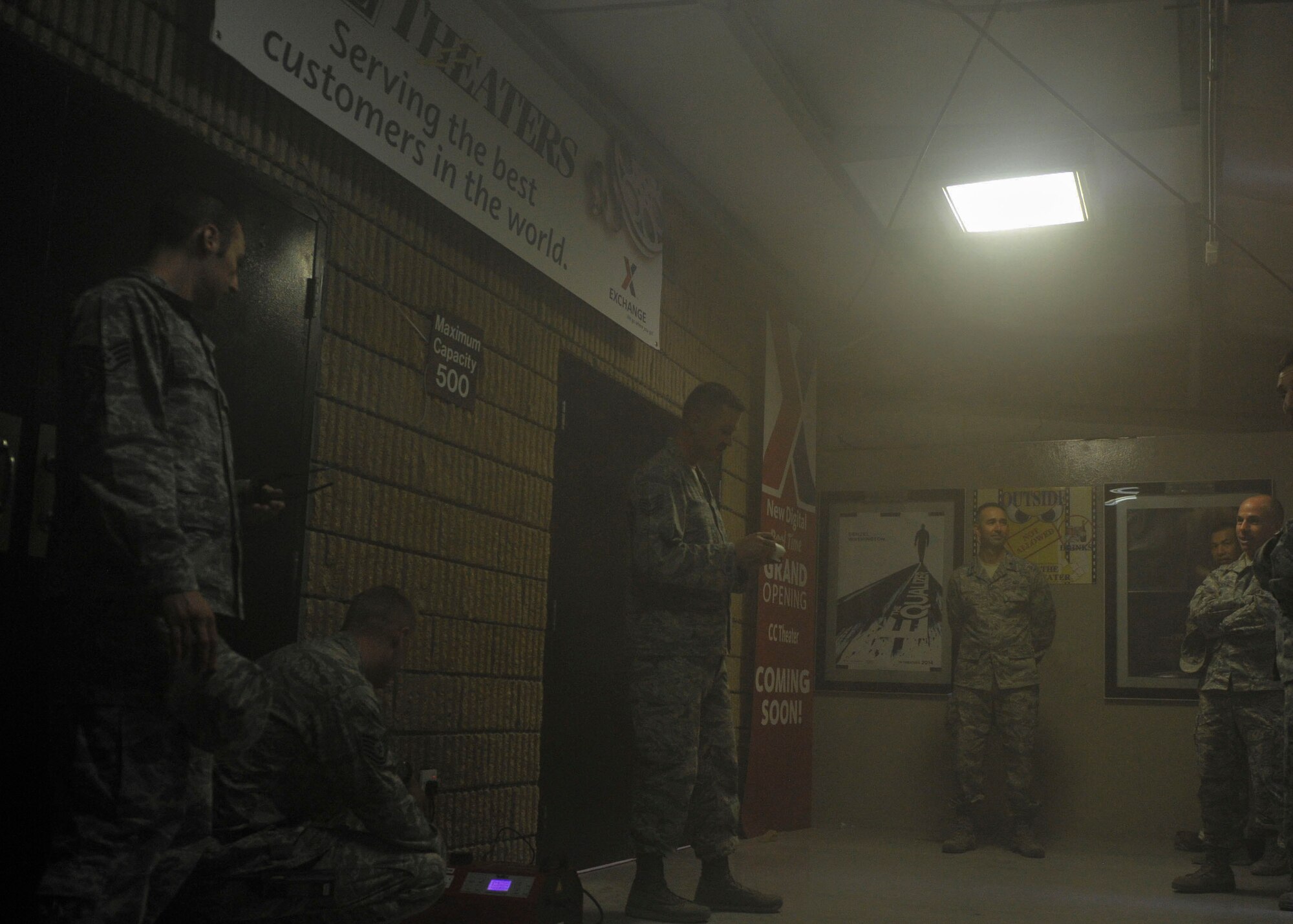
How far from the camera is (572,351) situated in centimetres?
442

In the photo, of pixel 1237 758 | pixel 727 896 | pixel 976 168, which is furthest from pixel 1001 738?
pixel 727 896

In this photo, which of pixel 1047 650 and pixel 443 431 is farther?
pixel 1047 650

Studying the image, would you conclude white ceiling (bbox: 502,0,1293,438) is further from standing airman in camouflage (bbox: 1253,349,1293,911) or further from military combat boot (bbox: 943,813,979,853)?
military combat boot (bbox: 943,813,979,853)

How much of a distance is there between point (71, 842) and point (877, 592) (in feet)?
19.3

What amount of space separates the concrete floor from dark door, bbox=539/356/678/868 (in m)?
0.19

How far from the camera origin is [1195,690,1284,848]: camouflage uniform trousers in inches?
176

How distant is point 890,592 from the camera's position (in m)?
7.09

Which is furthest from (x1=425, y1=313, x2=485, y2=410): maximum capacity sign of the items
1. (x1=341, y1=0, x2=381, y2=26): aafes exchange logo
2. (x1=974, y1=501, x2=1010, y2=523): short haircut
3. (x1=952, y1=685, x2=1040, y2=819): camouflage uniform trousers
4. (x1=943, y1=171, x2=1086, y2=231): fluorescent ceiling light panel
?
(x1=974, y1=501, x2=1010, y2=523): short haircut

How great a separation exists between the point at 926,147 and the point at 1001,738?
311 cm

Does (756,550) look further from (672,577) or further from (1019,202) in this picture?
(1019,202)

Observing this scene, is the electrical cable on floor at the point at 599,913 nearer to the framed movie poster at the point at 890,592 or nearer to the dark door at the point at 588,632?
the dark door at the point at 588,632

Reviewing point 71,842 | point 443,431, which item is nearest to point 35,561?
point 71,842

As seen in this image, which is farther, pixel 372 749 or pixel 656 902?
pixel 656 902

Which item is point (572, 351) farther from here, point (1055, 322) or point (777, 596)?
point (1055, 322)
